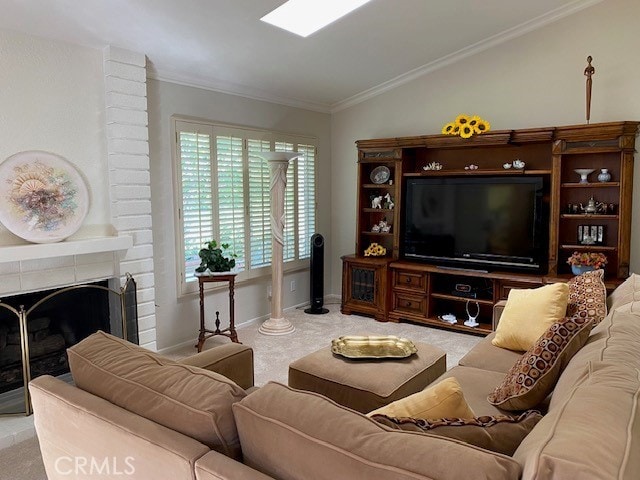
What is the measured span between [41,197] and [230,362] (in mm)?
1758

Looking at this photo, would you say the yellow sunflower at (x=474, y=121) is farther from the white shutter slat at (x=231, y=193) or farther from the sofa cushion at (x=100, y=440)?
the sofa cushion at (x=100, y=440)

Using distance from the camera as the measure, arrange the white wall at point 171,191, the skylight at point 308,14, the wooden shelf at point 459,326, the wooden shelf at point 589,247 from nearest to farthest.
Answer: the skylight at point 308,14
the white wall at point 171,191
the wooden shelf at point 589,247
the wooden shelf at point 459,326

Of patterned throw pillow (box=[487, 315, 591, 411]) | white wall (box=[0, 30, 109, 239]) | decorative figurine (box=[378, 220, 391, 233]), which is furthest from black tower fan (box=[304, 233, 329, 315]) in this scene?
patterned throw pillow (box=[487, 315, 591, 411])

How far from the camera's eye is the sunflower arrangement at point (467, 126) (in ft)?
15.1

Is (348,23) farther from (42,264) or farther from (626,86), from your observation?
(42,264)

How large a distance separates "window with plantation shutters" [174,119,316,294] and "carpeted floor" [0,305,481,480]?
24.7 inches

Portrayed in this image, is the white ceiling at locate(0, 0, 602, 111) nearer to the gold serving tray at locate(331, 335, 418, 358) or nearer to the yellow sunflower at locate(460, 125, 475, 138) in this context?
the yellow sunflower at locate(460, 125, 475, 138)

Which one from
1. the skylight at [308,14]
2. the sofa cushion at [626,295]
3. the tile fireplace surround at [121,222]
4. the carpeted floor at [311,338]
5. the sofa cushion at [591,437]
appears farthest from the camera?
the carpeted floor at [311,338]

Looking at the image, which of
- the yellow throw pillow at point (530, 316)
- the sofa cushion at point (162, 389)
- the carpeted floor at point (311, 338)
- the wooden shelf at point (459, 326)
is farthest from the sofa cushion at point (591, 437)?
the wooden shelf at point (459, 326)

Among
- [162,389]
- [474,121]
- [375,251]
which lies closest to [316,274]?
A: [375,251]

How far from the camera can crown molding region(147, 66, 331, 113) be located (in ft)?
13.3

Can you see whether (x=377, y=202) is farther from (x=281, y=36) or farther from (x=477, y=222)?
(x=281, y=36)

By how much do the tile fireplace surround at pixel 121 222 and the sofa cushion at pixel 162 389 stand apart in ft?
5.47

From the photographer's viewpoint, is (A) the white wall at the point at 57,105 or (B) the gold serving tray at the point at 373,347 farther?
(A) the white wall at the point at 57,105
